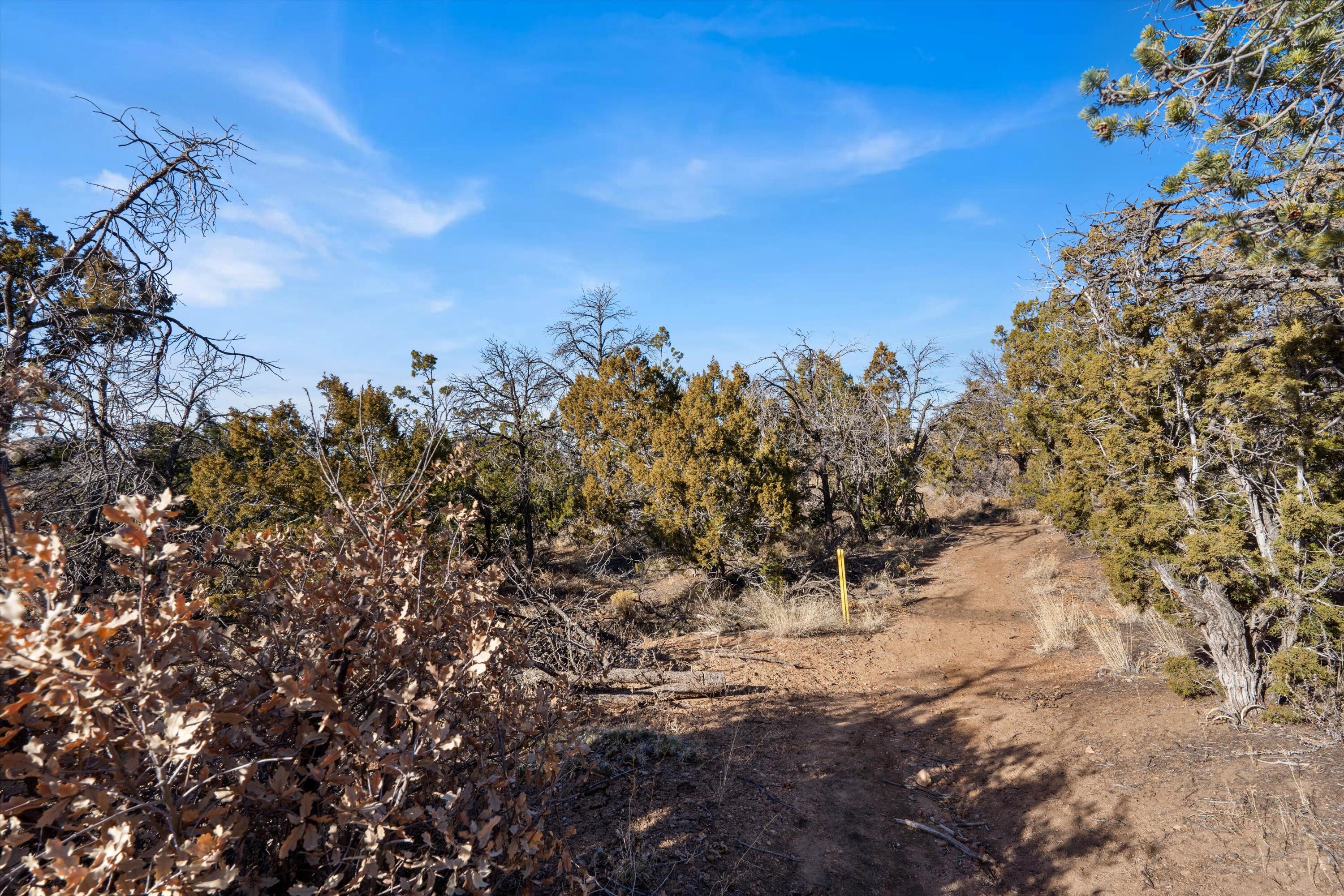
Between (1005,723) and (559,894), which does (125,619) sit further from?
(1005,723)

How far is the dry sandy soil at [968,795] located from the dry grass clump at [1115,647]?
0.17 m

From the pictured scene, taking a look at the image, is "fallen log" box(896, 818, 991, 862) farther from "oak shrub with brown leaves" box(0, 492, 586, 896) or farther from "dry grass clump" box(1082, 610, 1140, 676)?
"dry grass clump" box(1082, 610, 1140, 676)

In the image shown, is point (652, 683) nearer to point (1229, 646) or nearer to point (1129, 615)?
point (1229, 646)

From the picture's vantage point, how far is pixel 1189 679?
16.7 feet

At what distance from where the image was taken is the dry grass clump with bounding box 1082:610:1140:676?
20.0ft

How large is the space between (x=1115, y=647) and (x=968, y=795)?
10.4ft

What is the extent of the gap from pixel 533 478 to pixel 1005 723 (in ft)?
30.0

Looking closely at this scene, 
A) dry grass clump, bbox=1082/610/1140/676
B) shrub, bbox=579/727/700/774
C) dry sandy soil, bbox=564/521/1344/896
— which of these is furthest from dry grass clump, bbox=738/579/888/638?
shrub, bbox=579/727/700/774

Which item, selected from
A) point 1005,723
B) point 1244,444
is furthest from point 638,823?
point 1244,444

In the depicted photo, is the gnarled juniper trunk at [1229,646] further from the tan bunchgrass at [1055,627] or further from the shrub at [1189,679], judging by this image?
the tan bunchgrass at [1055,627]

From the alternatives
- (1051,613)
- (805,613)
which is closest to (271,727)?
(805,613)

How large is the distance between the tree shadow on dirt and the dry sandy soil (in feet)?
0.04

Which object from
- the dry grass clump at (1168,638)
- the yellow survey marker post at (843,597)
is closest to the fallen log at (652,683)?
the yellow survey marker post at (843,597)

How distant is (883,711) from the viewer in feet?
19.1
